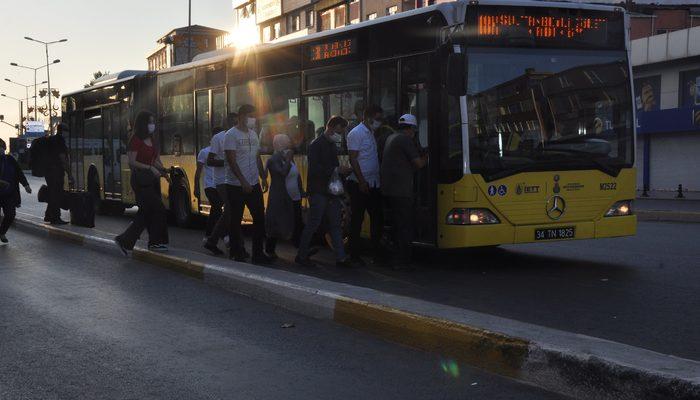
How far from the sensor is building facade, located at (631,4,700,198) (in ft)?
98.1

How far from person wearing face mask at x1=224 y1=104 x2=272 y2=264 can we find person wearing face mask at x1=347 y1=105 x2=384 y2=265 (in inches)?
42.3

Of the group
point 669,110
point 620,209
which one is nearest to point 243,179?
point 620,209

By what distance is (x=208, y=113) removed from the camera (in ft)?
45.7

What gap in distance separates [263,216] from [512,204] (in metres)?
2.93

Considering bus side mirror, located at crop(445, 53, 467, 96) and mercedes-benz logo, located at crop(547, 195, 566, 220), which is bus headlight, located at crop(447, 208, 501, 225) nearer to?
mercedes-benz logo, located at crop(547, 195, 566, 220)

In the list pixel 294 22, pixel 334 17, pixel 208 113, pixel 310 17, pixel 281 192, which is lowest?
pixel 281 192

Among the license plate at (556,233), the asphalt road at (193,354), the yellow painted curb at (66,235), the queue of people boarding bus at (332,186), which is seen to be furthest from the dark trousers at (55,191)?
the license plate at (556,233)

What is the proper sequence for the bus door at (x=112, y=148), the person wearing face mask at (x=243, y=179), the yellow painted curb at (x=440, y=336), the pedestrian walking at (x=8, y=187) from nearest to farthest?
1. the yellow painted curb at (x=440, y=336)
2. the person wearing face mask at (x=243, y=179)
3. the pedestrian walking at (x=8, y=187)
4. the bus door at (x=112, y=148)

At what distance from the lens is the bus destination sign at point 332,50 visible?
34.1 feet

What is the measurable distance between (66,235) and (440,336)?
9.04 meters

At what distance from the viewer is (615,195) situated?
953 cm

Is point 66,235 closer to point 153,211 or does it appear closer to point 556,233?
point 153,211

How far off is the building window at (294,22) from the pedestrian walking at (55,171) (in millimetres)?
49003

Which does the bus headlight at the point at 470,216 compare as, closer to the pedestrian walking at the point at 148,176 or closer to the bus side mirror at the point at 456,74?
the bus side mirror at the point at 456,74
